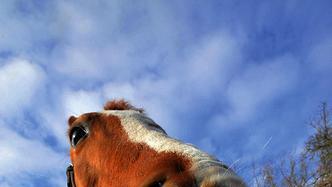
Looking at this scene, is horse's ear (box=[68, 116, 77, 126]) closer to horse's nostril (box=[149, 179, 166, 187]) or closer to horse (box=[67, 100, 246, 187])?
horse (box=[67, 100, 246, 187])

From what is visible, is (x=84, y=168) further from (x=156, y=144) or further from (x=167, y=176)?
(x=167, y=176)

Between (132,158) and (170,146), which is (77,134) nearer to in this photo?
(132,158)

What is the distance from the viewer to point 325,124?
1557 centimetres

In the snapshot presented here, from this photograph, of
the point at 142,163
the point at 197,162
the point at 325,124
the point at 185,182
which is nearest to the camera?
the point at 185,182

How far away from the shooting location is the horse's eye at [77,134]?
16.2 feet

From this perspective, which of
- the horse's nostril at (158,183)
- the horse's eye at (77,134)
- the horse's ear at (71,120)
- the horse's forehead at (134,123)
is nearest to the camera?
the horse's nostril at (158,183)

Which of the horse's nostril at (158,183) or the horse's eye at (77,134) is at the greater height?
the horse's eye at (77,134)

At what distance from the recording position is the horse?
2992mm

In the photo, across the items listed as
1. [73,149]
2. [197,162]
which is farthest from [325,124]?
[197,162]

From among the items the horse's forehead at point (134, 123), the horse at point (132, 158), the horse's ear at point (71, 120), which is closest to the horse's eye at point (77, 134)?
the horse at point (132, 158)

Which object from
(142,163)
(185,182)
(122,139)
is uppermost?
(122,139)

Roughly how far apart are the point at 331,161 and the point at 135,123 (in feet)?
36.4

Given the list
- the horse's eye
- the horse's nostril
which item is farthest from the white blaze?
the horse's eye

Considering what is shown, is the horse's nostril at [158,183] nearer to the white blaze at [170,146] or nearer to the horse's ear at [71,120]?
the white blaze at [170,146]
